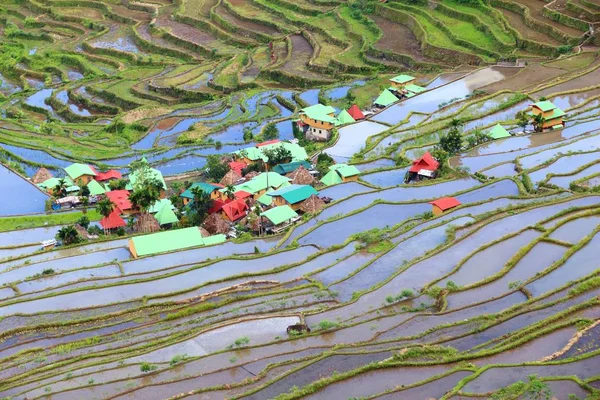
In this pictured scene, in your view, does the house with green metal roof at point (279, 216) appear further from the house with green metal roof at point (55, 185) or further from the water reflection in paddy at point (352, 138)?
the house with green metal roof at point (55, 185)

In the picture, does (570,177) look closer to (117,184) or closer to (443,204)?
(443,204)

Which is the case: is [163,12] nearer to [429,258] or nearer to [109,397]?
[429,258]

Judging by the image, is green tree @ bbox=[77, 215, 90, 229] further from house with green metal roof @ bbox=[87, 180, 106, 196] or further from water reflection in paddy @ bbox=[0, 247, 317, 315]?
water reflection in paddy @ bbox=[0, 247, 317, 315]

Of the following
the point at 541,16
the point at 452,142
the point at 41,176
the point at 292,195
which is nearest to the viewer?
the point at 292,195

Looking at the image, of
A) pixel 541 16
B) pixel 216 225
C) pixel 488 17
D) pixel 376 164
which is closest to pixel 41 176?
pixel 216 225

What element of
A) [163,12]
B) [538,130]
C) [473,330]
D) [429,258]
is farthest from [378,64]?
[473,330]

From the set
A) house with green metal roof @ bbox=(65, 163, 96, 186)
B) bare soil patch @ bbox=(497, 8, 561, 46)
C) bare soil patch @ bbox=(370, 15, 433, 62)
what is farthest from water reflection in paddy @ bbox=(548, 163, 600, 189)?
bare soil patch @ bbox=(370, 15, 433, 62)

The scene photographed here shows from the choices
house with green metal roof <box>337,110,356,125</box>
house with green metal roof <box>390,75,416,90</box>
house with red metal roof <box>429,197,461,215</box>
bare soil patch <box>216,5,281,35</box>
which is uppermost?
bare soil patch <box>216,5,281,35</box>
